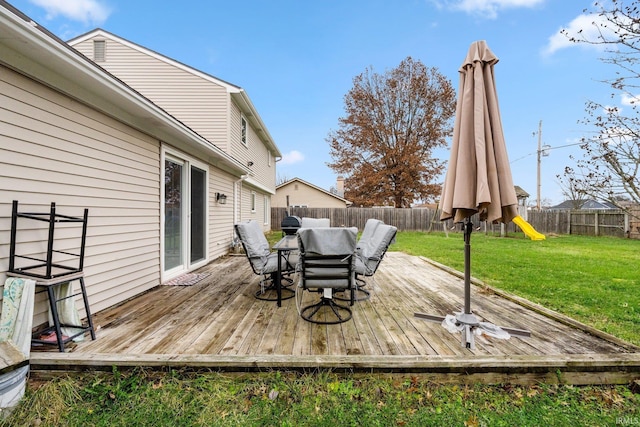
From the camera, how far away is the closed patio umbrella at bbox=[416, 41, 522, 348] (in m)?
2.26

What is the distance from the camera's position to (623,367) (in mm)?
2080

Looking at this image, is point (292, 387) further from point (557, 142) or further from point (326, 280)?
point (557, 142)

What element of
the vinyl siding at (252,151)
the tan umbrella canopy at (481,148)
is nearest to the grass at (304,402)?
the tan umbrella canopy at (481,148)

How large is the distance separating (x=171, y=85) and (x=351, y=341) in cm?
914

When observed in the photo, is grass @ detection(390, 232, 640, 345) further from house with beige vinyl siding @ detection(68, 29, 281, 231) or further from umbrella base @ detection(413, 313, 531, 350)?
house with beige vinyl siding @ detection(68, 29, 281, 231)

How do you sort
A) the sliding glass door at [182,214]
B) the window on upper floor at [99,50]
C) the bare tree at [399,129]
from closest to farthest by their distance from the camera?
the sliding glass door at [182,214] → the window on upper floor at [99,50] → the bare tree at [399,129]

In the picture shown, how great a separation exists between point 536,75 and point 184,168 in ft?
32.7

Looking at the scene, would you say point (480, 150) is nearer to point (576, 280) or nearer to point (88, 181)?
point (88, 181)

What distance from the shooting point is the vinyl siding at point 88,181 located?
2.31 metres

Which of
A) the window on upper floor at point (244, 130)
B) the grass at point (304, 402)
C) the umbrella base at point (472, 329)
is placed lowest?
the grass at point (304, 402)

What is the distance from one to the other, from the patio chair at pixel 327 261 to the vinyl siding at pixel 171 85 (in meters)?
6.68

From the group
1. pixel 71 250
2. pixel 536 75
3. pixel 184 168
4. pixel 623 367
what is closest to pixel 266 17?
pixel 184 168

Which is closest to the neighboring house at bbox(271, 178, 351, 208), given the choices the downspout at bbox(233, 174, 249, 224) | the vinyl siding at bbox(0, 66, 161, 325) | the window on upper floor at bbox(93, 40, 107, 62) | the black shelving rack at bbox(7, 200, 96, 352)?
the downspout at bbox(233, 174, 249, 224)

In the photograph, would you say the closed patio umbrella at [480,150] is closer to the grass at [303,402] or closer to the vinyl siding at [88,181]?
the grass at [303,402]
